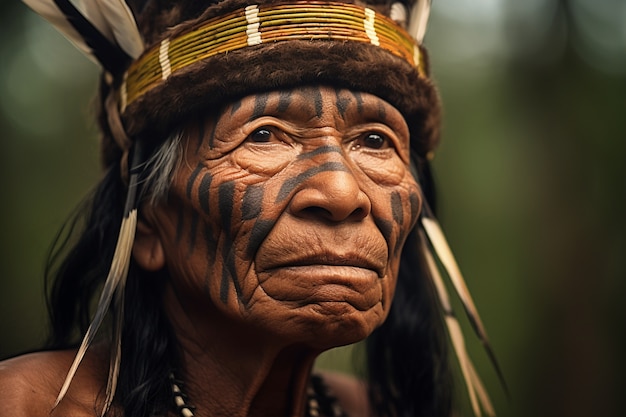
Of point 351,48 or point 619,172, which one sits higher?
point 351,48

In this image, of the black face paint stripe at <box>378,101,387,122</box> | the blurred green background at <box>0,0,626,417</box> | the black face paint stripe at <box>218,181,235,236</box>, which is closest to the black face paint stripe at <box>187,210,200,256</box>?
the black face paint stripe at <box>218,181,235,236</box>

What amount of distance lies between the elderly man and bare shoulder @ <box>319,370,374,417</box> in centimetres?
46

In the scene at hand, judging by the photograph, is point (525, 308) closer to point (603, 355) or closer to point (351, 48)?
point (603, 355)

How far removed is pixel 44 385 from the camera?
1836mm

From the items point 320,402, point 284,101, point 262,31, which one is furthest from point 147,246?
point 320,402

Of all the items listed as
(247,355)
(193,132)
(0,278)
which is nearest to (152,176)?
(193,132)

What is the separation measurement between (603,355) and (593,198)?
1.26 m

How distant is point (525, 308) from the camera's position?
596 centimetres

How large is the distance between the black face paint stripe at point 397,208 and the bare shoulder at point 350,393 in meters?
0.96

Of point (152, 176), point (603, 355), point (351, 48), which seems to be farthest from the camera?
point (603, 355)

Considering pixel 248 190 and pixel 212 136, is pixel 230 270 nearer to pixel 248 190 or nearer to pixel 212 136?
pixel 248 190

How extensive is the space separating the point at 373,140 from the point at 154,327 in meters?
0.85

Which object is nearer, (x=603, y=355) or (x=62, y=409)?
(x=62, y=409)

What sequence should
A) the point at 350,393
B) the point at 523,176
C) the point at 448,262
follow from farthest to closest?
1. the point at 523,176
2. the point at 350,393
3. the point at 448,262
